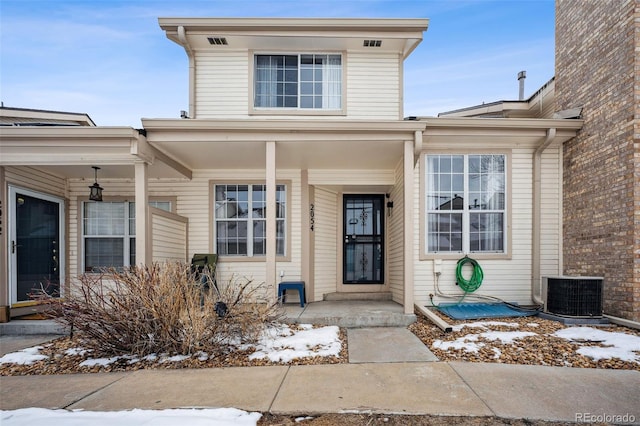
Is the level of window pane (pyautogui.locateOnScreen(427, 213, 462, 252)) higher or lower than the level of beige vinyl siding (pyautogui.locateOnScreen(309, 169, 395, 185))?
lower

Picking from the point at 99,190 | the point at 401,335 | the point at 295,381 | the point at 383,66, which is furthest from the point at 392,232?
the point at 99,190

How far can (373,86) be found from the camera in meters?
7.25

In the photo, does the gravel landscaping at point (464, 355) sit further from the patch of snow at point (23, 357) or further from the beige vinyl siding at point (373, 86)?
the beige vinyl siding at point (373, 86)

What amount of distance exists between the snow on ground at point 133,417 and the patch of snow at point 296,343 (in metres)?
1.37

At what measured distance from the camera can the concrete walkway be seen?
279 cm

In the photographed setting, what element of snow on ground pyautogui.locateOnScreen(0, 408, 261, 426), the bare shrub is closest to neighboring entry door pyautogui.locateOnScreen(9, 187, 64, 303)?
the bare shrub

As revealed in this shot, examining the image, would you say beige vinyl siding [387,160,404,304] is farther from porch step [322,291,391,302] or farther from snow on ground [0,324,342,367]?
snow on ground [0,324,342,367]

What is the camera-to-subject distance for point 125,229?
720 cm

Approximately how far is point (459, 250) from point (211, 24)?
637 cm

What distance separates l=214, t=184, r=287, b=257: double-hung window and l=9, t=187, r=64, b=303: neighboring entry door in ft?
9.65

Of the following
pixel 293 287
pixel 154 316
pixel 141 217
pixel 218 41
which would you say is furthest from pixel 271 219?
pixel 218 41

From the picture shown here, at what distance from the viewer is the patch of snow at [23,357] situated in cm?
415

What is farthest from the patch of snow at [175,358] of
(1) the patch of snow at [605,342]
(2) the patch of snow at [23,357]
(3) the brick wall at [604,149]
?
(3) the brick wall at [604,149]

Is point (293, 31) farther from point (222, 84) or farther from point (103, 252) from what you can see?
point (103, 252)
